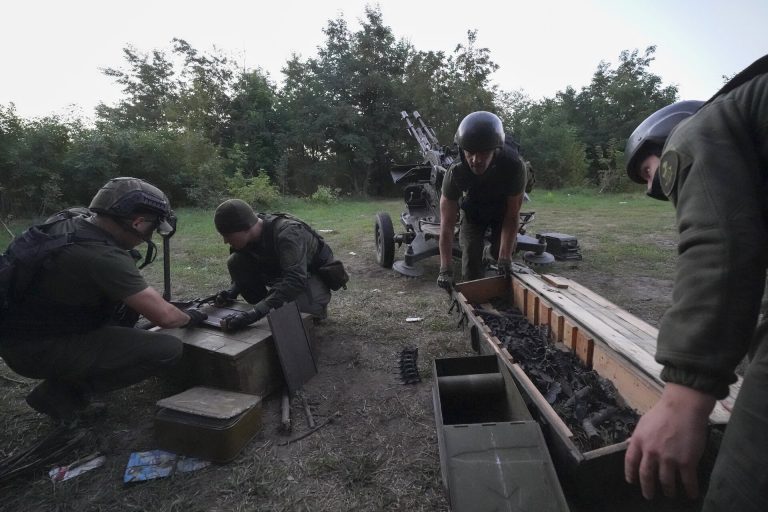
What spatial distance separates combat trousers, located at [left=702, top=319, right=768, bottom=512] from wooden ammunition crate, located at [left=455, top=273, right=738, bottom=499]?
736 millimetres

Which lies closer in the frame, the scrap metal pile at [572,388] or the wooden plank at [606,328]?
the wooden plank at [606,328]

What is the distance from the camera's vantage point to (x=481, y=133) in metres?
3.42

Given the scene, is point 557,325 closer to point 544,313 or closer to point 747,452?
point 544,313

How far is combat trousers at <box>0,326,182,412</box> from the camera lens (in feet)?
7.79

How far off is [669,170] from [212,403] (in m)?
2.33

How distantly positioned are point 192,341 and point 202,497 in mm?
1008

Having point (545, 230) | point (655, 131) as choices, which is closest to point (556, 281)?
point (655, 131)

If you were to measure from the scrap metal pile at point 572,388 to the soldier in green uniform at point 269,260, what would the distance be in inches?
60.4

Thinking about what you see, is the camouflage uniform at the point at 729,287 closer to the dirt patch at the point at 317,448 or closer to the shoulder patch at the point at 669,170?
the shoulder patch at the point at 669,170

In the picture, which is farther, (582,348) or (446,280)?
(446,280)

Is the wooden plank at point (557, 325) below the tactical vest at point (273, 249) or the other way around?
below

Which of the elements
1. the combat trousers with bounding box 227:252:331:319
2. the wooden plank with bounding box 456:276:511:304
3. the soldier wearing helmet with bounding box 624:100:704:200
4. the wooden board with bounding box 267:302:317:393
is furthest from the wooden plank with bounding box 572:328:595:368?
the combat trousers with bounding box 227:252:331:319

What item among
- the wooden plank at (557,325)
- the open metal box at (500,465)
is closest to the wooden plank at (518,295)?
the wooden plank at (557,325)

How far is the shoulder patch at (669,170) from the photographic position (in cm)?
97
